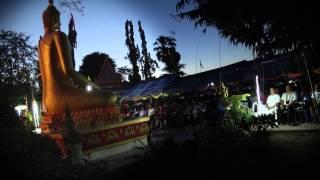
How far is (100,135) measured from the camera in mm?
9836

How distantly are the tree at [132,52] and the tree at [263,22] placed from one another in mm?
33544

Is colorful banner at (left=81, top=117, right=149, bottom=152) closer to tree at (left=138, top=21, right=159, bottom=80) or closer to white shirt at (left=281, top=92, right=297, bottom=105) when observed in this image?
white shirt at (left=281, top=92, right=297, bottom=105)

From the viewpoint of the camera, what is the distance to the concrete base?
9.53m

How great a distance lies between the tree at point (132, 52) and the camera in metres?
48.4

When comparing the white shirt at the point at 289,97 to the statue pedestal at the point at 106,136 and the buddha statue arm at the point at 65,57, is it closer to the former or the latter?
the statue pedestal at the point at 106,136

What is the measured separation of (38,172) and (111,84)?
2713 cm

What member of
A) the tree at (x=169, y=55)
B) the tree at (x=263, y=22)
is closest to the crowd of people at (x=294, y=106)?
the tree at (x=263, y=22)

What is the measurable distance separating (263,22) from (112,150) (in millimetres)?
6925

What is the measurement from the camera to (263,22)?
13133 mm

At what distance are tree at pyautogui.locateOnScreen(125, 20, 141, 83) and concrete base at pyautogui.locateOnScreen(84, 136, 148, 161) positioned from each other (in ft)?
125

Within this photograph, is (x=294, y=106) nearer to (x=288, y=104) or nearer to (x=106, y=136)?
(x=288, y=104)

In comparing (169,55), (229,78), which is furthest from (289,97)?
(169,55)

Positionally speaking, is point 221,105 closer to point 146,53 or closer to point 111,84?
point 111,84

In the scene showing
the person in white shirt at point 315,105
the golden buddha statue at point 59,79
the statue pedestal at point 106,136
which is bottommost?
the statue pedestal at point 106,136
